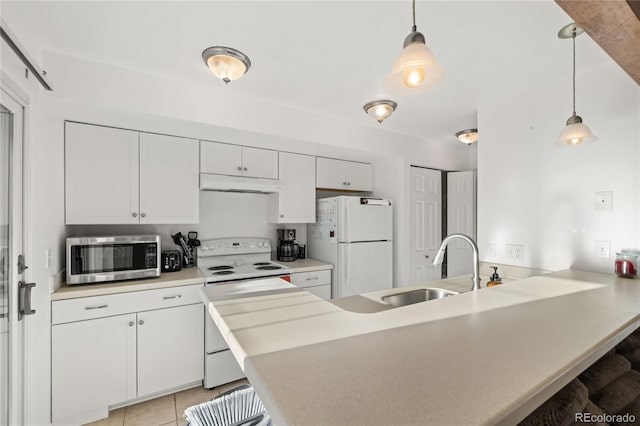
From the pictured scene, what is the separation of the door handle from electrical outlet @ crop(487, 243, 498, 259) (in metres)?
3.05

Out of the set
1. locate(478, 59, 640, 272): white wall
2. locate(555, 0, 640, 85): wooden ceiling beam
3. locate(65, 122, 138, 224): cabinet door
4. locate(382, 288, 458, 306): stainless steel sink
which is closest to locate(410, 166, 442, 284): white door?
locate(478, 59, 640, 272): white wall

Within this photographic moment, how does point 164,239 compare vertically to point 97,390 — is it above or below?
above

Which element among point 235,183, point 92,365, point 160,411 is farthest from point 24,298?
point 235,183

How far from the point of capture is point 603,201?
185cm

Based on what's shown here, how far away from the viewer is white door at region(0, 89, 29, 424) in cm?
145

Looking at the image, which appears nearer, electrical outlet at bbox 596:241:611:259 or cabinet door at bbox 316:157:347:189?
electrical outlet at bbox 596:241:611:259

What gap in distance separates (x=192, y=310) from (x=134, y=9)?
6.36 ft

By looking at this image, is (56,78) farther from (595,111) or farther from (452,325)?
(595,111)

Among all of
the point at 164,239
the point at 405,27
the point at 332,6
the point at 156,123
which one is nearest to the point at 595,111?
the point at 405,27

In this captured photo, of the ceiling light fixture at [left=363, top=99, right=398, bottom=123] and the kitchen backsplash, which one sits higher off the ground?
the ceiling light fixture at [left=363, top=99, right=398, bottom=123]

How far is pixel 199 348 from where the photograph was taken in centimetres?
229

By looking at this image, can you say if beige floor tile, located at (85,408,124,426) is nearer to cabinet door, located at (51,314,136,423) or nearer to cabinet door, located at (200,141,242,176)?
cabinet door, located at (51,314,136,423)

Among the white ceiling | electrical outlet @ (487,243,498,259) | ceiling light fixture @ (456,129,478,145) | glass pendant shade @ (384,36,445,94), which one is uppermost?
the white ceiling

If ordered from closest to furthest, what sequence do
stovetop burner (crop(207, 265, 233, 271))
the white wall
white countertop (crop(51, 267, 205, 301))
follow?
1. the white wall
2. white countertop (crop(51, 267, 205, 301))
3. stovetop burner (crop(207, 265, 233, 271))
